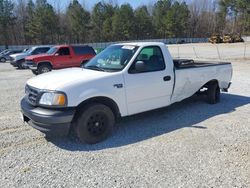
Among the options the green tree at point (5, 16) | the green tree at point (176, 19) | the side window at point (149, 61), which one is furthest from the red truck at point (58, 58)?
the green tree at point (176, 19)

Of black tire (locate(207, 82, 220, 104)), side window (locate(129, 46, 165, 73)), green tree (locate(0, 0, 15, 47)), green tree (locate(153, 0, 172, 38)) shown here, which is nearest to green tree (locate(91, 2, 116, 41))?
green tree (locate(153, 0, 172, 38))

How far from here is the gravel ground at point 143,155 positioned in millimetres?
3764

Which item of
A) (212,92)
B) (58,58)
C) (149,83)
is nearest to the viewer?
(149,83)

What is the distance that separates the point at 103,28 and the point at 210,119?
6981 cm

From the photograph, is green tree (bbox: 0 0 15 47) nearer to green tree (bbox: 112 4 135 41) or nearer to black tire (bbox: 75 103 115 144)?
green tree (bbox: 112 4 135 41)

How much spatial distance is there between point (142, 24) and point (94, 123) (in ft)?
253

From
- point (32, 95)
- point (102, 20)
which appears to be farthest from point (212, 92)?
point (102, 20)

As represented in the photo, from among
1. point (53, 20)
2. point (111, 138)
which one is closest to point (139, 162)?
point (111, 138)

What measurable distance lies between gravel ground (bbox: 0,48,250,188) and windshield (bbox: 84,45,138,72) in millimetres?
1330

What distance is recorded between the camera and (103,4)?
74250mm

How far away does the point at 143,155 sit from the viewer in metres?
4.50

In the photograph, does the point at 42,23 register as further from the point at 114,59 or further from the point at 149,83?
the point at 149,83

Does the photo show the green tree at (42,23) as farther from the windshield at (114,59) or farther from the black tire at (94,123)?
the black tire at (94,123)

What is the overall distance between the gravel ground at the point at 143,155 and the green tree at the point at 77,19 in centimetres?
6644
